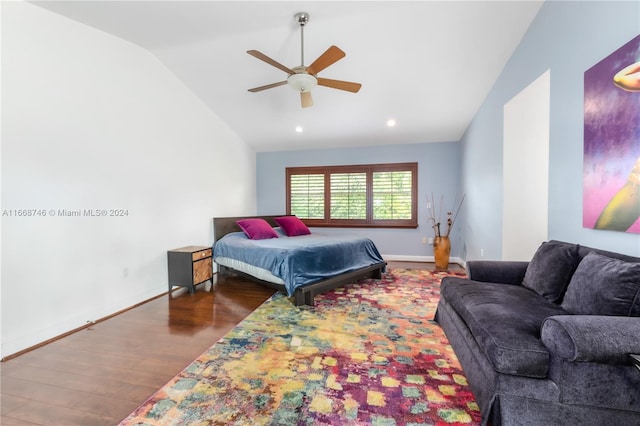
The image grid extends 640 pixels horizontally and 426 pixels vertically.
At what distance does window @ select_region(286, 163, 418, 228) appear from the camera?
5.90 metres

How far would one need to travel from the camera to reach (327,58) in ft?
8.84

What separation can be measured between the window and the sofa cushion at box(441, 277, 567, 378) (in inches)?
145

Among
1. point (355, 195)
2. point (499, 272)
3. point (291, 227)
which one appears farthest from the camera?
point (355, 195)

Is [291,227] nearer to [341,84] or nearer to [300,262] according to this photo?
[300,262]

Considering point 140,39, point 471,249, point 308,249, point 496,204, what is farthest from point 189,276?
point 471,249

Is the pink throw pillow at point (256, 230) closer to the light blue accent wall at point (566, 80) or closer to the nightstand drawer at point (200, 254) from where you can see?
the nightstand drawer at point (200, 254)

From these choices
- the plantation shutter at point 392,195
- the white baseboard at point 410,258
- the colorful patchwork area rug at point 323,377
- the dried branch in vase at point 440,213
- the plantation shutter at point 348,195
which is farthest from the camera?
the plantation shutter at point 348,195

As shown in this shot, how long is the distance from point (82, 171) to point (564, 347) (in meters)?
3.92

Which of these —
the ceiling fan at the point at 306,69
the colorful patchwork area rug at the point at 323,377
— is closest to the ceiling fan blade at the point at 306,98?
the ceiling fan at the point at 306,69

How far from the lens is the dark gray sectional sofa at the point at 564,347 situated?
46.8 inches

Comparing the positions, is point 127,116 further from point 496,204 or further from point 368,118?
point 496,204

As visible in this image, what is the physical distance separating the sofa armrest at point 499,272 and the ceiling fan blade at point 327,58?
91.5 inches

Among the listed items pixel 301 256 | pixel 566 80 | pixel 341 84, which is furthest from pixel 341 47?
pixel 301 256

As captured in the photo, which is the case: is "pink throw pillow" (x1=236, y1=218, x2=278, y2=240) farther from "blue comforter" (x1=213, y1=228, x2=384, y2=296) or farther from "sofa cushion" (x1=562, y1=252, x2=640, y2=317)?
"sofa cushion" (x1=562, y1=252, x2=640, y2=317)
